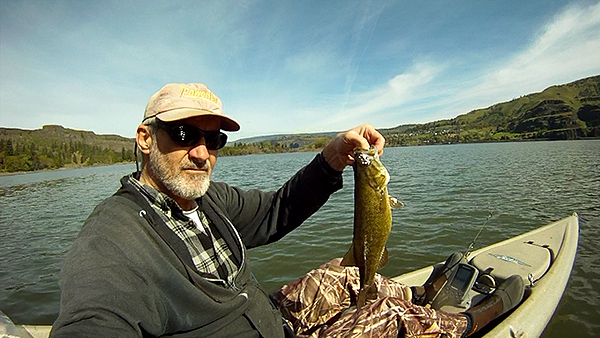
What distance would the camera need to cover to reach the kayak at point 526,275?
4.14 meters

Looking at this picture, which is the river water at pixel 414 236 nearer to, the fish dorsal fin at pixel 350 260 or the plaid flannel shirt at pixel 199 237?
the fish dorsal fin at pixel 350 260

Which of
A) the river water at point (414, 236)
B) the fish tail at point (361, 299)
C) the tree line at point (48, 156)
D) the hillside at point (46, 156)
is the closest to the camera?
the fish tail at point (361, 299)

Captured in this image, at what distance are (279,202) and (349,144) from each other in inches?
41.4

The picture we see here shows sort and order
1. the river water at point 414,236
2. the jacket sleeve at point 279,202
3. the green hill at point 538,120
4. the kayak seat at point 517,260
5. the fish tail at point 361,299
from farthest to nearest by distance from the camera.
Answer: the green hill at point 538,120 → the river water at point 414,236 → the kayak seat at point 517,260 → the jacket sleeve at point 279,202 → the fish tail at point 361,299

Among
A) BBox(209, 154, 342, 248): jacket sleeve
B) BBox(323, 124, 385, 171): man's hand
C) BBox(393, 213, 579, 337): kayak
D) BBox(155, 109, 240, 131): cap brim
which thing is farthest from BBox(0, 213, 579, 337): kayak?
BBox(323, 124, 385, 171): man's hand

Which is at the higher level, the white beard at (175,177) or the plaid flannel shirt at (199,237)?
A: the white beard at (175,177)

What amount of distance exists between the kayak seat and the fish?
368 centimetres

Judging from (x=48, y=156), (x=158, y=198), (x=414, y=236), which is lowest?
(x=414, y=236)

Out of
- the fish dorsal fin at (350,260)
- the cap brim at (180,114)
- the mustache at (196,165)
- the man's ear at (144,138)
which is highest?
the cap brim at (180,114)

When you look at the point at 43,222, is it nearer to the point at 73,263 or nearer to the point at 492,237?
the point at 73,263

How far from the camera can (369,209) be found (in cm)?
295

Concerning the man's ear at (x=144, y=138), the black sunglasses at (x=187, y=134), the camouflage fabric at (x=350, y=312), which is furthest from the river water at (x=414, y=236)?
the man's ear at (x=144, y=138)

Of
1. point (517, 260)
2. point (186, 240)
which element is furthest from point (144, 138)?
point (517, 260)

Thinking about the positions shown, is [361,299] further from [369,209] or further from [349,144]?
[349,144]
